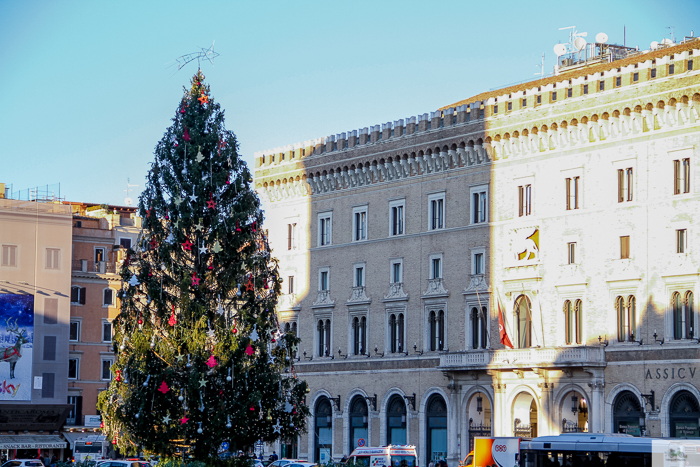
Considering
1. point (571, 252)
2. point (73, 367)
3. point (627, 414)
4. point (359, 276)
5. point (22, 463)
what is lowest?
point (22, 463)

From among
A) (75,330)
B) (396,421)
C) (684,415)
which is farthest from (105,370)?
(684,415)

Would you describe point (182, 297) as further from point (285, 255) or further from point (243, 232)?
point (285, 255)

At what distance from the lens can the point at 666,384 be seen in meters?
53.4

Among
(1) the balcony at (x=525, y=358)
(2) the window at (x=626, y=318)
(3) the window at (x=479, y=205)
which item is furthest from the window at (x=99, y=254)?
(2) the window at (x=626, y=318)

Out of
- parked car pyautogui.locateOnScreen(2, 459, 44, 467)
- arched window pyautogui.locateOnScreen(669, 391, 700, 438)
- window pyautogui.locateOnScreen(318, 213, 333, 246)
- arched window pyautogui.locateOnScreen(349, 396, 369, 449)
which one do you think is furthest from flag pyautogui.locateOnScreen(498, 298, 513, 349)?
parked car pyautogui.locateOnScreen(2, 459, 44, 467)

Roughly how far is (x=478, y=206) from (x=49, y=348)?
28271 mm

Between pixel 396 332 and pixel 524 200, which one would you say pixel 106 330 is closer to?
pixel 396 332

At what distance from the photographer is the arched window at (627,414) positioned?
178ft

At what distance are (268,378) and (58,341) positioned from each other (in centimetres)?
3908

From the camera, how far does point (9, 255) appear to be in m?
74.4

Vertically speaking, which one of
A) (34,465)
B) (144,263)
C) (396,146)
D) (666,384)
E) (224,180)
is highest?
(396,146)

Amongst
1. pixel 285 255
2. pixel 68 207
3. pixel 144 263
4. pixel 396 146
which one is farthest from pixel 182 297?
pixel 68 207

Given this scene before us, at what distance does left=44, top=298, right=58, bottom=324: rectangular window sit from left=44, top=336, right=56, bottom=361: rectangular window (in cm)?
101

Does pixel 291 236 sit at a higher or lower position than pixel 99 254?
higher
